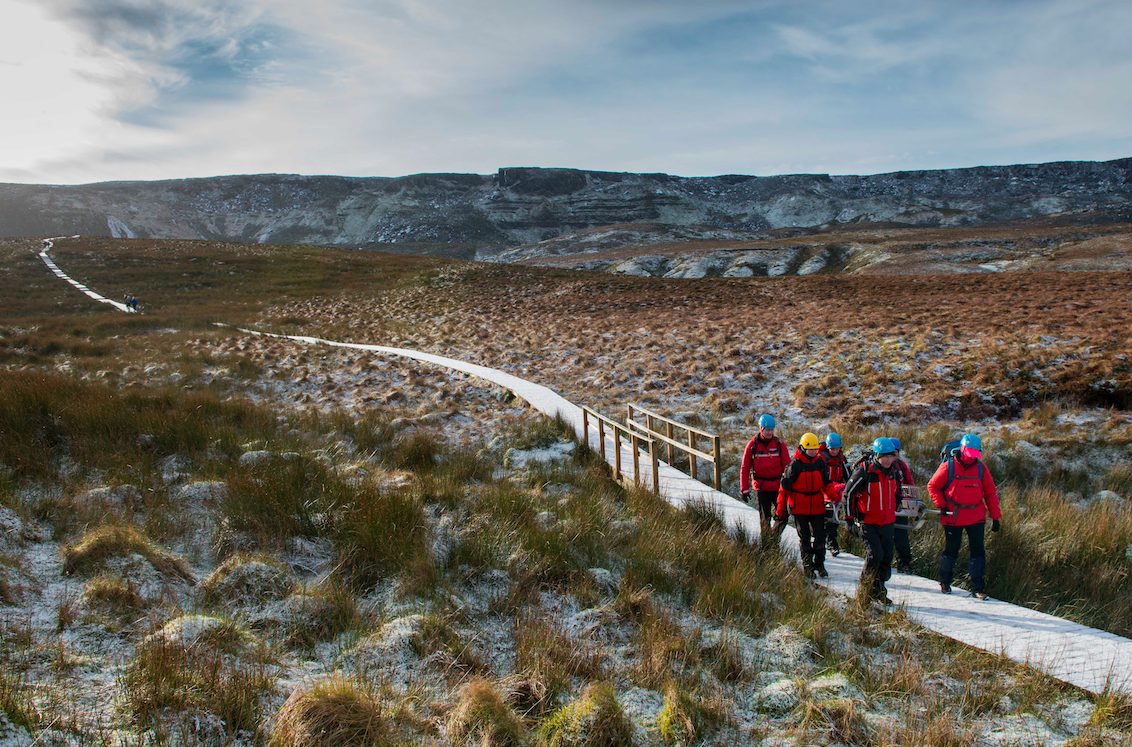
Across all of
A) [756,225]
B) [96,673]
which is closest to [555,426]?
[96,673]

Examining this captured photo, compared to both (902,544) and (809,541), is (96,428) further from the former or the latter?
(902,544)

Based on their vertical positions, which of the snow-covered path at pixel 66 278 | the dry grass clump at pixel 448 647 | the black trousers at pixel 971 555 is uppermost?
the snow-covered path at pixel 66 278

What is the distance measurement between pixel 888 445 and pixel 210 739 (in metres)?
5.75

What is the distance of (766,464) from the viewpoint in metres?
7.27

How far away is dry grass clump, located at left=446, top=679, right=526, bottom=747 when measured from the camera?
11.0 feet

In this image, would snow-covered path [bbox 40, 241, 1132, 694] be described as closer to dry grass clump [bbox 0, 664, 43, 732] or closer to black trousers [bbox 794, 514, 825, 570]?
black trousers [bbox 794, 514, 825, 570]

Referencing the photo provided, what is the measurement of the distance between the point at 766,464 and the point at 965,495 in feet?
6.43

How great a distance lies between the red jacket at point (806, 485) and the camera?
646 cm

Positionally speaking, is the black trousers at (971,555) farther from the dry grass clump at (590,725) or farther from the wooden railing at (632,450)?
the dry grass clump at (590,725)

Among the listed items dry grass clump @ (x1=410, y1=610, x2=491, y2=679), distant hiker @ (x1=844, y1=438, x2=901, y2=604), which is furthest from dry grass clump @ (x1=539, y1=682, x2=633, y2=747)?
distant hiker @ (x1=844, y1=438, x2=901, y2=604)

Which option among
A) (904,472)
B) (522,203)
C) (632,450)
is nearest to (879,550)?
(904,472)

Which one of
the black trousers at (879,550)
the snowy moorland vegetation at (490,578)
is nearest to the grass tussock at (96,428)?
the snowy moorland vegetation at (490,578)

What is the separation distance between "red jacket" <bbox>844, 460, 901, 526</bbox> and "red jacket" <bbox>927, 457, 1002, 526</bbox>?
0.44m

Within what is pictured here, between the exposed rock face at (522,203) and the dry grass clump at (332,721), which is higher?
the exposed rock face at (522,203)
